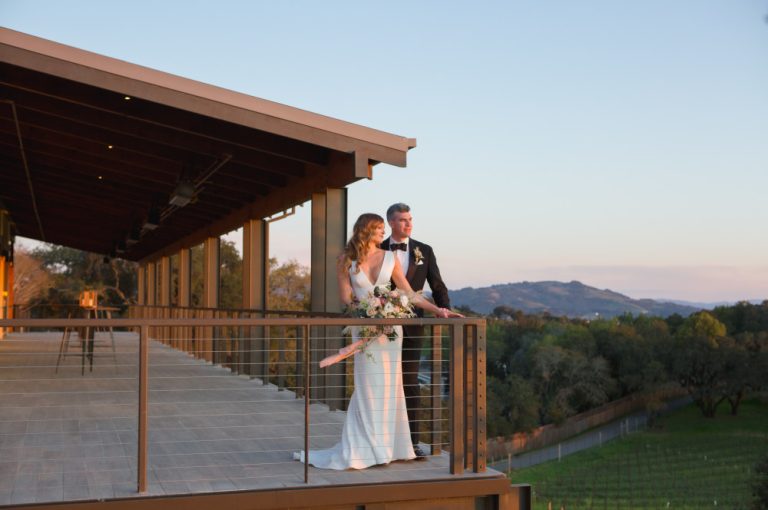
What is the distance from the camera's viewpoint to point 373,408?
5.45m

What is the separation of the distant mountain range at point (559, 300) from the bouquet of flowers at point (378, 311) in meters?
91.9

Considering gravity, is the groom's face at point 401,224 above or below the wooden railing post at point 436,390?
above

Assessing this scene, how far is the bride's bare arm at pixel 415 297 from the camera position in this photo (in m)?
5.52

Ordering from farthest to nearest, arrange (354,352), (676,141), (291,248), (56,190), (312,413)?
(676,141) → (291,248) → (56,190) → (312,413) → (354,352)

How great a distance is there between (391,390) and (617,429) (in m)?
73.0

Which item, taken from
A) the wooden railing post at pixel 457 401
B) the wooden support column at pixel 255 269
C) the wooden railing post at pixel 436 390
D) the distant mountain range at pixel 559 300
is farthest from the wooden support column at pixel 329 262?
the distant mountain range at pixel 559 300

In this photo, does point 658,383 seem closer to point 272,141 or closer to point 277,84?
point 277,84

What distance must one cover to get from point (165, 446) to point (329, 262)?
2669 mm

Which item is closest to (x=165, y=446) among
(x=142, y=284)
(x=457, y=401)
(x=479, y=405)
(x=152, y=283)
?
(x=457, y=401)

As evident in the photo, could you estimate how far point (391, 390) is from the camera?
551 cm

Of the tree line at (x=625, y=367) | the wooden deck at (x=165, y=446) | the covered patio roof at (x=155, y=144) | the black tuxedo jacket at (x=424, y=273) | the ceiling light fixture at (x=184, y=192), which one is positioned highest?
the covered patio roof at (x=155, y=144)

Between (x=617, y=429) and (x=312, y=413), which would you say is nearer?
(x=312, y=413)

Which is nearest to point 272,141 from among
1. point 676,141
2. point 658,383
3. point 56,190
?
point 56,190

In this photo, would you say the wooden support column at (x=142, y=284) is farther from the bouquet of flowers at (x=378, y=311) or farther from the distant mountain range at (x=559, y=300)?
the distant mountain range at (x=559, y=300)
